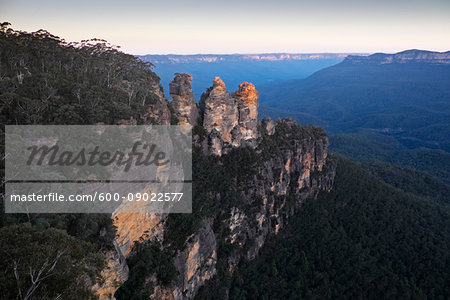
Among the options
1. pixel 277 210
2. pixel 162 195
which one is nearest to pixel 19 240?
pixel 162 195

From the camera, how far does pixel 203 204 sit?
37.2m

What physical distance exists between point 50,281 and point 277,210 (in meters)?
42.8

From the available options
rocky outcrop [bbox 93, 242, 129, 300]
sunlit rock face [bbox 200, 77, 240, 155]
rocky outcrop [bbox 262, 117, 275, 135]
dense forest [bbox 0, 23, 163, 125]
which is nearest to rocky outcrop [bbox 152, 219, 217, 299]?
rocky outcrop [bbox 93, 242, 129, 300]

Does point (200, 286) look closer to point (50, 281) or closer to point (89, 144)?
point (89, 144)

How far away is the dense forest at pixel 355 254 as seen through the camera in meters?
39.5

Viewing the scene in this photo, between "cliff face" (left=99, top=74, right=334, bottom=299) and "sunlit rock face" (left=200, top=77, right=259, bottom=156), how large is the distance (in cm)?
17

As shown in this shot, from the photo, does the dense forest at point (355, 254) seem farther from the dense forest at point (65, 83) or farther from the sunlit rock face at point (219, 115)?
the dense forest at point (65, 83)

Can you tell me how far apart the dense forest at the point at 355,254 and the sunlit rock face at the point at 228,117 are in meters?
19.1

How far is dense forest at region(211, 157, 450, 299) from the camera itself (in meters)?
39.5

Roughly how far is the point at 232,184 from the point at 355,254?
2352 centimetres

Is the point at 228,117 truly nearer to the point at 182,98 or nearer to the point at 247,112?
the point at 247,112

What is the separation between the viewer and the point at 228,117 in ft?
156

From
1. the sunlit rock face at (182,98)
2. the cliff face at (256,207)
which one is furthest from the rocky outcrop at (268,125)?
the sunlit rock face at (182,98)

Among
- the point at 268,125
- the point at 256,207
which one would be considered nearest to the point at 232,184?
the point at 256,207
